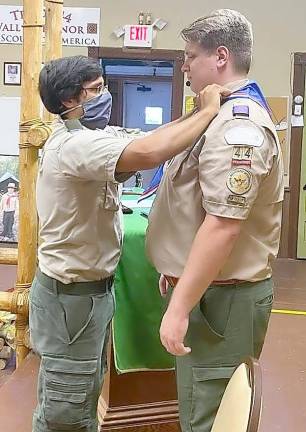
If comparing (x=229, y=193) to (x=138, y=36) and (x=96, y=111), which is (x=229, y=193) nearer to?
(x=96, y=111)

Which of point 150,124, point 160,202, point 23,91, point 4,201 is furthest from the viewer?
point 150,124

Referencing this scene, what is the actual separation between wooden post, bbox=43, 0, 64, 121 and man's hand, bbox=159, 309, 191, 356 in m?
2.17

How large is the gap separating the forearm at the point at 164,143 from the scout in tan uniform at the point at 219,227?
0.03 meters

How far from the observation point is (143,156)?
5.28ft

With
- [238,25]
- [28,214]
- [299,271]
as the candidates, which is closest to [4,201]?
[299,271]

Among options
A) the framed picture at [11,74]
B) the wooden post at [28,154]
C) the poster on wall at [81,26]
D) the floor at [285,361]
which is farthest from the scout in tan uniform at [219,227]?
the framed picture at [11,74]

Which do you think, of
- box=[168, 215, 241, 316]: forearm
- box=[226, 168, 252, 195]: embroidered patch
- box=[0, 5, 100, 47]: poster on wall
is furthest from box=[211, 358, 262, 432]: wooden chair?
box=[0, 5, 100, 47]: poster on wall

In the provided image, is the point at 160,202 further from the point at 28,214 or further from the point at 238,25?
the point at 28,214

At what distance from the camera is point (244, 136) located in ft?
4.93

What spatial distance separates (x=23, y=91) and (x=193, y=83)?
6.25ft

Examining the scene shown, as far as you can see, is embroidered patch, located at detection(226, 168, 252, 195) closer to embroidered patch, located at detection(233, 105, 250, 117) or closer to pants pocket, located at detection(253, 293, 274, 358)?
embroidered patch, located at detection(233, 105, 250, 117)

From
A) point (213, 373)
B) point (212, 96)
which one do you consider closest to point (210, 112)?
point (212, 96)

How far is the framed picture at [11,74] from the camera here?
22.8 ft

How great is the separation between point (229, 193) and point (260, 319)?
39cm
